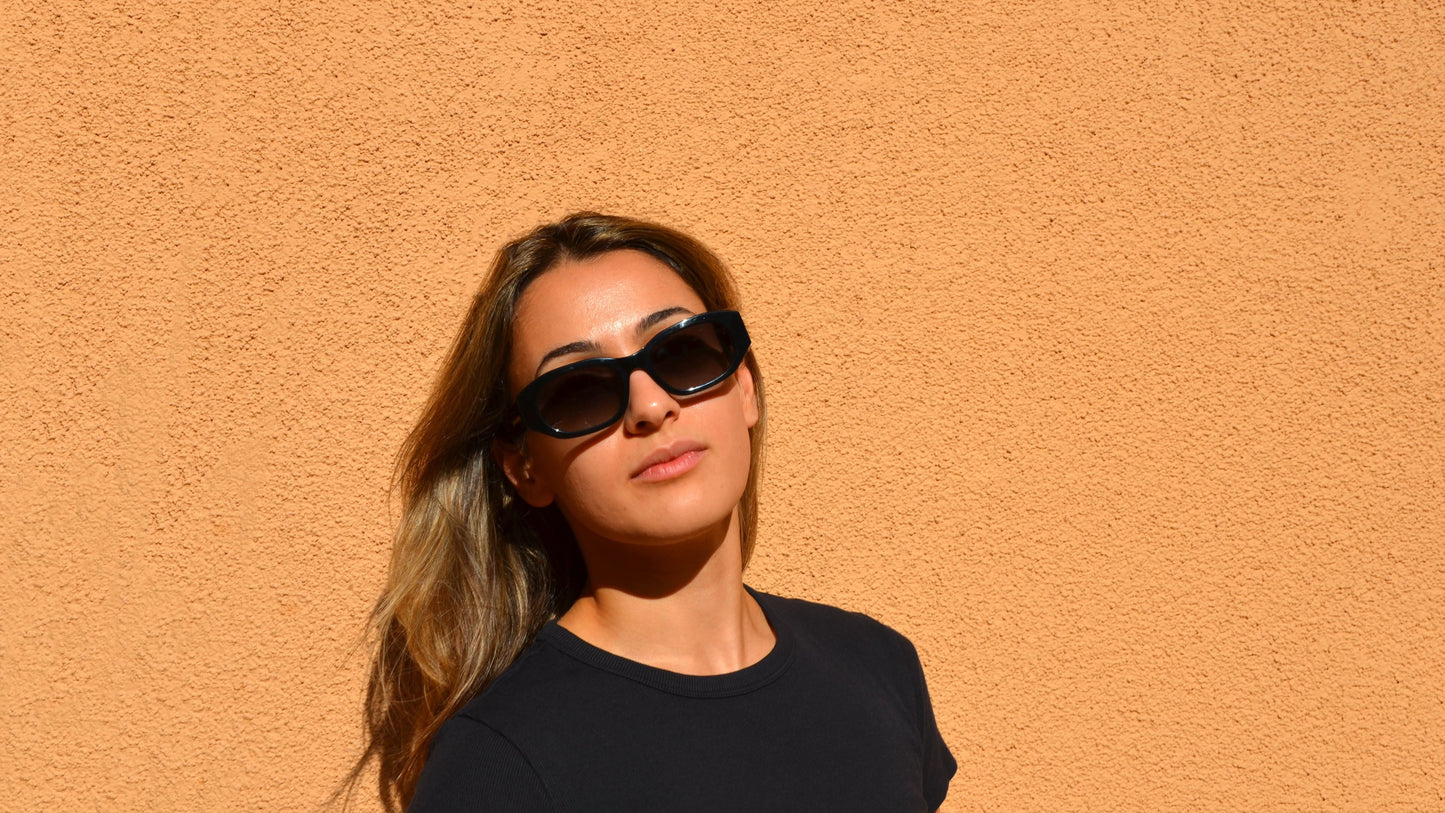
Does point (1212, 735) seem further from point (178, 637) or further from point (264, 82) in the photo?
point (264, 82)

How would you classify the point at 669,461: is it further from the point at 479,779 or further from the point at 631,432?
the point at 479,779

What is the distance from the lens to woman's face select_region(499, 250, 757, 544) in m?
1.44

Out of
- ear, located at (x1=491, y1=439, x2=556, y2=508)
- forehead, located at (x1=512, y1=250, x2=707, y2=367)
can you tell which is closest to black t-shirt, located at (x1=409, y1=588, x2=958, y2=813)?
ear, located at (x1=491, y1=439, x2=556, y2=508)

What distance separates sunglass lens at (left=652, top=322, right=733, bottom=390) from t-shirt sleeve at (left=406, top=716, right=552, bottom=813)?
57 cm

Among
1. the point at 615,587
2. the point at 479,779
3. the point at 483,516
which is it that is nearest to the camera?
the point at 479,779

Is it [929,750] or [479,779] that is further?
[929,750]

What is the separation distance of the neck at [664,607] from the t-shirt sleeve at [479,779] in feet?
0.81

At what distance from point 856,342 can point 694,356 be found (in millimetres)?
726

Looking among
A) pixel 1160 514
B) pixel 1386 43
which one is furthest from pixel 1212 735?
pixel 1386 43

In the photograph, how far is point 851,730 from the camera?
1.57 metres

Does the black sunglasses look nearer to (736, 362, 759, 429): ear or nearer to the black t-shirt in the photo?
(736, 362, 759, 429): ear

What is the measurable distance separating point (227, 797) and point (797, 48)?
1.96 m

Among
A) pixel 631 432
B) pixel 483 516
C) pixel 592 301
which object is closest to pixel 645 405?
pixel 631 432

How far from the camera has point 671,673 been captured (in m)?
1.47
